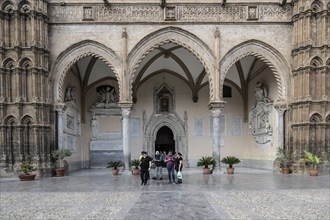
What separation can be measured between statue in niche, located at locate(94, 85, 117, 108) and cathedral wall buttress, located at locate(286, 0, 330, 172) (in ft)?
38.1

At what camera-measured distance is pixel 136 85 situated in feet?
67.8

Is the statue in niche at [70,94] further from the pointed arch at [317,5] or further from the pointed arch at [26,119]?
the pointed arch at [317,5]

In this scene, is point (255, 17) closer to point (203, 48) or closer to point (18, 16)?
point (203, 48)

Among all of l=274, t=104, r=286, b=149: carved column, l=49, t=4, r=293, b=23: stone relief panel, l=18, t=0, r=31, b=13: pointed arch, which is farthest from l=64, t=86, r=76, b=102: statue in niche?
l=274, t=104, r=286, b=149: carved column

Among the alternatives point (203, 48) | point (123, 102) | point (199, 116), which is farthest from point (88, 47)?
point (199, 116)

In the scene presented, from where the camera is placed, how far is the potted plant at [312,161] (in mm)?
13644

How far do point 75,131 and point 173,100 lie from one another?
6.85 meters

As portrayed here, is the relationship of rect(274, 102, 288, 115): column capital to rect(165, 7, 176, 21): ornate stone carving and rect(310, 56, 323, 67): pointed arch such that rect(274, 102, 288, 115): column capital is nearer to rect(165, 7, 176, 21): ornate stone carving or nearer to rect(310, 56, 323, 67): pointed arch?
rect(310, 56, 323, 67): pointed arch

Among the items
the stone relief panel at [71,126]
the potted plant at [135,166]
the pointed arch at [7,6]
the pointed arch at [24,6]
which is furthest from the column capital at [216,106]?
the pointed arch at [7,6]

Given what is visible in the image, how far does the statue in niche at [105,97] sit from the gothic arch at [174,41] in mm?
6004

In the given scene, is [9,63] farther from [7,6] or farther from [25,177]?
[25,177]

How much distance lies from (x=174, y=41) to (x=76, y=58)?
16.3 feet

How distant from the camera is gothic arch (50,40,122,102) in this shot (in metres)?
15.0

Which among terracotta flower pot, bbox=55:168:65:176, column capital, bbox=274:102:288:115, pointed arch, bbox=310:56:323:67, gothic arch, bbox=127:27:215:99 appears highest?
gothic arch, bbox=127:27:215:99
